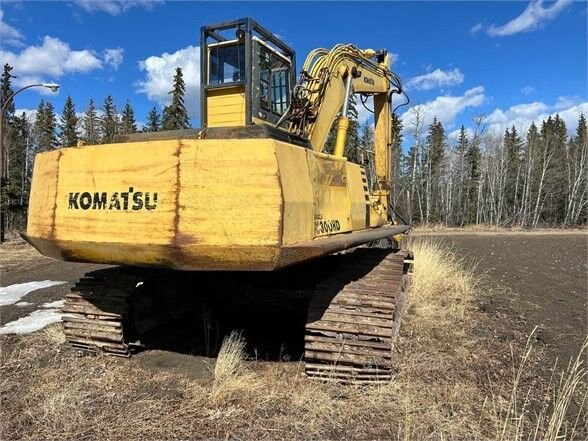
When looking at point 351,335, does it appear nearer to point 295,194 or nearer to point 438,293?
point 295,194

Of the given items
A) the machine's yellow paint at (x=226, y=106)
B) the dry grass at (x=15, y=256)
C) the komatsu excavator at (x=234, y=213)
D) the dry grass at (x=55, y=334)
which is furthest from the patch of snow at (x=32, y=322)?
the dry grass at (x=15, y=256)

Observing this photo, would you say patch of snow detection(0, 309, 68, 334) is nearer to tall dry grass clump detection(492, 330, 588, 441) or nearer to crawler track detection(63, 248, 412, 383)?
crawler track detection(63, 248, 412, 383)

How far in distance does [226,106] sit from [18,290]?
20.7 ft

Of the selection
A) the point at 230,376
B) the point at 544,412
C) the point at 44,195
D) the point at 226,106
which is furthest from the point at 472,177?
the point at 44,195

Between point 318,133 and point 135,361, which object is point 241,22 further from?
point 135,361

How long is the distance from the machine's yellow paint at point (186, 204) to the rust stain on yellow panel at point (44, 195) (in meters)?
0.02

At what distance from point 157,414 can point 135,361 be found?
148 cm

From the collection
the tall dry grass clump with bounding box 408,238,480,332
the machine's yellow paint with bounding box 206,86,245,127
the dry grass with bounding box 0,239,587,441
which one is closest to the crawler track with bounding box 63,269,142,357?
the dry grass with bounding box 0,239,587,441

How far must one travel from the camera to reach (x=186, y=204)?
363 centimetres

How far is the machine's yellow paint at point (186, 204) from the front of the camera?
3.59 metres

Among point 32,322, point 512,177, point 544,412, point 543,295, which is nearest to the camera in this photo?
point 544,412

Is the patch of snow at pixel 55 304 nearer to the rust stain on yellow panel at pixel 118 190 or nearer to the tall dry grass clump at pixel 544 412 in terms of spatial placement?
the rust stain on yellow panel at pixel 118 190

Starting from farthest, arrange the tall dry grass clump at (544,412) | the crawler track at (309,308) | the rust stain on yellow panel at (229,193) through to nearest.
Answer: the crawler track at (309,308) → the rust stain on yellow panel at (229,193) → the tall dry grass clump at (544,412)

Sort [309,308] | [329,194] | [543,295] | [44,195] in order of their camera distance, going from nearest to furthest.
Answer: [44,195]
[309,308]
[329,194]
[543,295]
